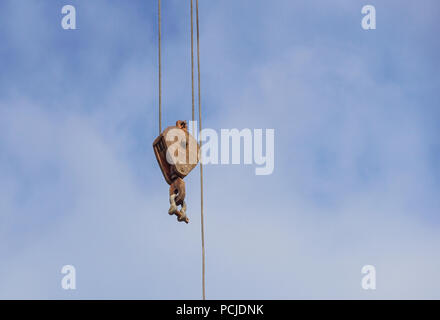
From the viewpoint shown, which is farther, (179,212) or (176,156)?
(176,156)

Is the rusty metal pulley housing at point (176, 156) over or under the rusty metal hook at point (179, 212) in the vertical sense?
over

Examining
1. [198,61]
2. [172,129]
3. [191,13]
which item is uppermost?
[191,13]

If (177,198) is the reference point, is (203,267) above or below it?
below

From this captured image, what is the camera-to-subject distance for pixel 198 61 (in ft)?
41.1

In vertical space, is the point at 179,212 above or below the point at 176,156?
below

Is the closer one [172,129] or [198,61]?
[172,129]

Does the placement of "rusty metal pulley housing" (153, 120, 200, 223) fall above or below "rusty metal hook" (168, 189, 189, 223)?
above
